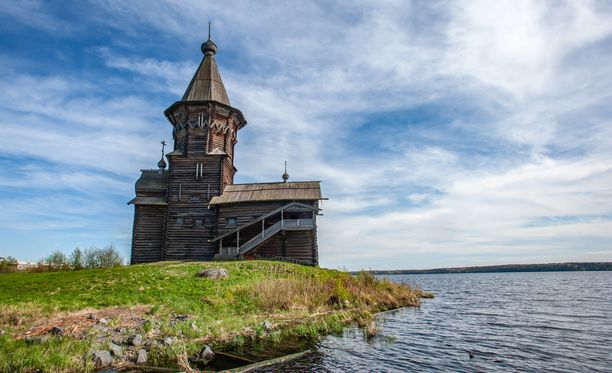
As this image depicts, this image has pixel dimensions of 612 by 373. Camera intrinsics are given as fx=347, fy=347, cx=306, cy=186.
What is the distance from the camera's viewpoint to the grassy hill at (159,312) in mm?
8469

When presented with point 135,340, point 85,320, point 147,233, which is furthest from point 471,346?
point 147,233

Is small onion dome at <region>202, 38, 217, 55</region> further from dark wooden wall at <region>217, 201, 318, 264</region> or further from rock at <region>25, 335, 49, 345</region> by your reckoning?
rock at <region>25, 335, 49, 345</region>

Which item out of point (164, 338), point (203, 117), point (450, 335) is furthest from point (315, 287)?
point (203, 117)

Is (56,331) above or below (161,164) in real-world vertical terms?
below

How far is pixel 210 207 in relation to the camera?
31766mm

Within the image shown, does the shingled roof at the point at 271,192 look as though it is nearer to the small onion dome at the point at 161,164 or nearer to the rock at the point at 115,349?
the small onion dome at the point at 161,164

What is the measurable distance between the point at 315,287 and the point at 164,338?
27.1ft

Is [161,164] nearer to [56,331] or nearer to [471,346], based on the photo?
[56,331]

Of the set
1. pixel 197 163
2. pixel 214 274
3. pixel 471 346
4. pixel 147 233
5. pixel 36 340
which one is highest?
pixel 197 163

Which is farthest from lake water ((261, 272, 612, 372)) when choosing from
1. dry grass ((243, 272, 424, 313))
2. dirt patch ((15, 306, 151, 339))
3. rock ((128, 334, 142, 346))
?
dirt patch ((15, 306, 151, 339))

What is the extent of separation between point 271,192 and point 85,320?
21163mm

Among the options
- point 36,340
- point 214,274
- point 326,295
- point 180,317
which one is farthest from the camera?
point 214,274

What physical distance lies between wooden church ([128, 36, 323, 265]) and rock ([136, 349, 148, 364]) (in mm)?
19969

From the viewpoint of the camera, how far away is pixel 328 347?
10.5m
